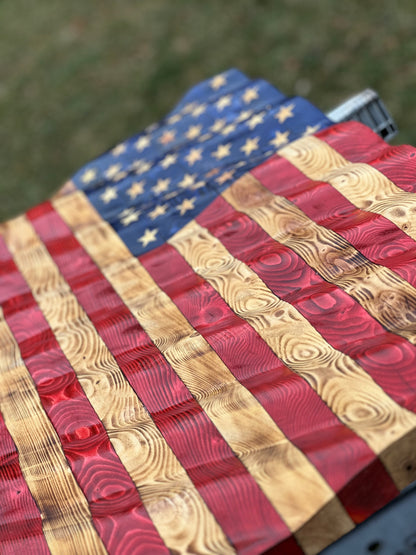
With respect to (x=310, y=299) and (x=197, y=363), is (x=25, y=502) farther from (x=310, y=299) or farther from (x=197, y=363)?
(x=310, y=299)

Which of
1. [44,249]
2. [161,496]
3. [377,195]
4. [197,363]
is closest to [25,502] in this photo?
[161,496]

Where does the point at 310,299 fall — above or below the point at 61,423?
above

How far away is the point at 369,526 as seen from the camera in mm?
2346

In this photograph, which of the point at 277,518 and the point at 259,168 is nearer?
the point at 277,518

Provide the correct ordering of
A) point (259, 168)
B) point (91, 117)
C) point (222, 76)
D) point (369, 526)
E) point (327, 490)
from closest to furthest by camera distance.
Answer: point (327, 490)
point (369, 526)
point (259, 168)
point (222, 76)
point (91, 117)

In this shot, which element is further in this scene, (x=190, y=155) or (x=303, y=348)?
(x=190, y=155)

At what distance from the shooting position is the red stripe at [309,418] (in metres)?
2.18

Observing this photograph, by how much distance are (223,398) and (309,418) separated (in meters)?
0.40

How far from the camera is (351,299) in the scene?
2.75 meters

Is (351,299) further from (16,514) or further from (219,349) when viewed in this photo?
(16,514)

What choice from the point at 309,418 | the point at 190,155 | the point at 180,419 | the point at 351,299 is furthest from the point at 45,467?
the point at 190,155

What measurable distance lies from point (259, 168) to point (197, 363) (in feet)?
4.77

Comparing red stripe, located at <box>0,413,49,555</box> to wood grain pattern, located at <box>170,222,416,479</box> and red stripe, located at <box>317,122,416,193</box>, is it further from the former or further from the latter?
red stripe, located at <box>317,122,416,193</box>

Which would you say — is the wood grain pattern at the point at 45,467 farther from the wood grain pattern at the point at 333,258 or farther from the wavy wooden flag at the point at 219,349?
the wood grain pattern at the point at 333,258
